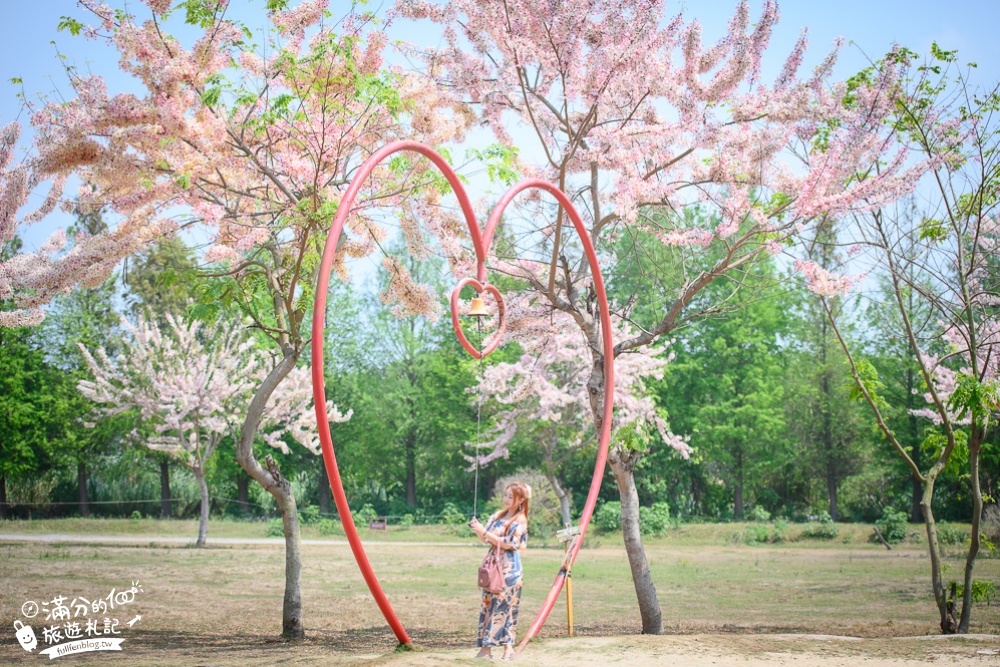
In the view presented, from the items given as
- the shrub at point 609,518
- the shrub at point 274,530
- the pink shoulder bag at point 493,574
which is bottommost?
the shrub at point 274,530

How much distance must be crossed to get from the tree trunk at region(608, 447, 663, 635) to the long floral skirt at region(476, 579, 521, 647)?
3197 mm

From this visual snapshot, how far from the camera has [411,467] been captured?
4409cm

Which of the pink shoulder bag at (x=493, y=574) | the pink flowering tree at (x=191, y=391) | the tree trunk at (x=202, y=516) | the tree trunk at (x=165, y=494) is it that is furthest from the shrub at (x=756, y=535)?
the tree trunk at (x=165, y=494)

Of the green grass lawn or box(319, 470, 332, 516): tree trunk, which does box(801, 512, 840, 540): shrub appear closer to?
the green grass lawn

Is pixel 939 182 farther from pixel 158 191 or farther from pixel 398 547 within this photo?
pixel 398 547

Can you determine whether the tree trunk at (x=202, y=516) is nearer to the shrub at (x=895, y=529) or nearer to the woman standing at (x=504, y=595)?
the woman standing at (x=504, y=595)

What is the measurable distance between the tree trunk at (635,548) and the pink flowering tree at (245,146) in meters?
3.26

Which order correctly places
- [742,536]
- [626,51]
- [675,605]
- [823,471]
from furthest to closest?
Answer: [823,471]
[742,536]
[675,605]
[626,51]

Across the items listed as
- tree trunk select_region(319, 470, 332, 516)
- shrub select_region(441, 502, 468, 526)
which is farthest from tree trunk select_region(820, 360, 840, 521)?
tree trunk select_region(319, 470, 332, 516)

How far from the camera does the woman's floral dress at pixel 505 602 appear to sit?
24.8ft

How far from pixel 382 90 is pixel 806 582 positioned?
533 inches

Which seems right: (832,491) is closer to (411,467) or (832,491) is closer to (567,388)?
(567,388)

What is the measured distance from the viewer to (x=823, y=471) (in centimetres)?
3906

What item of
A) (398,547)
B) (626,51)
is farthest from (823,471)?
(626,51)
